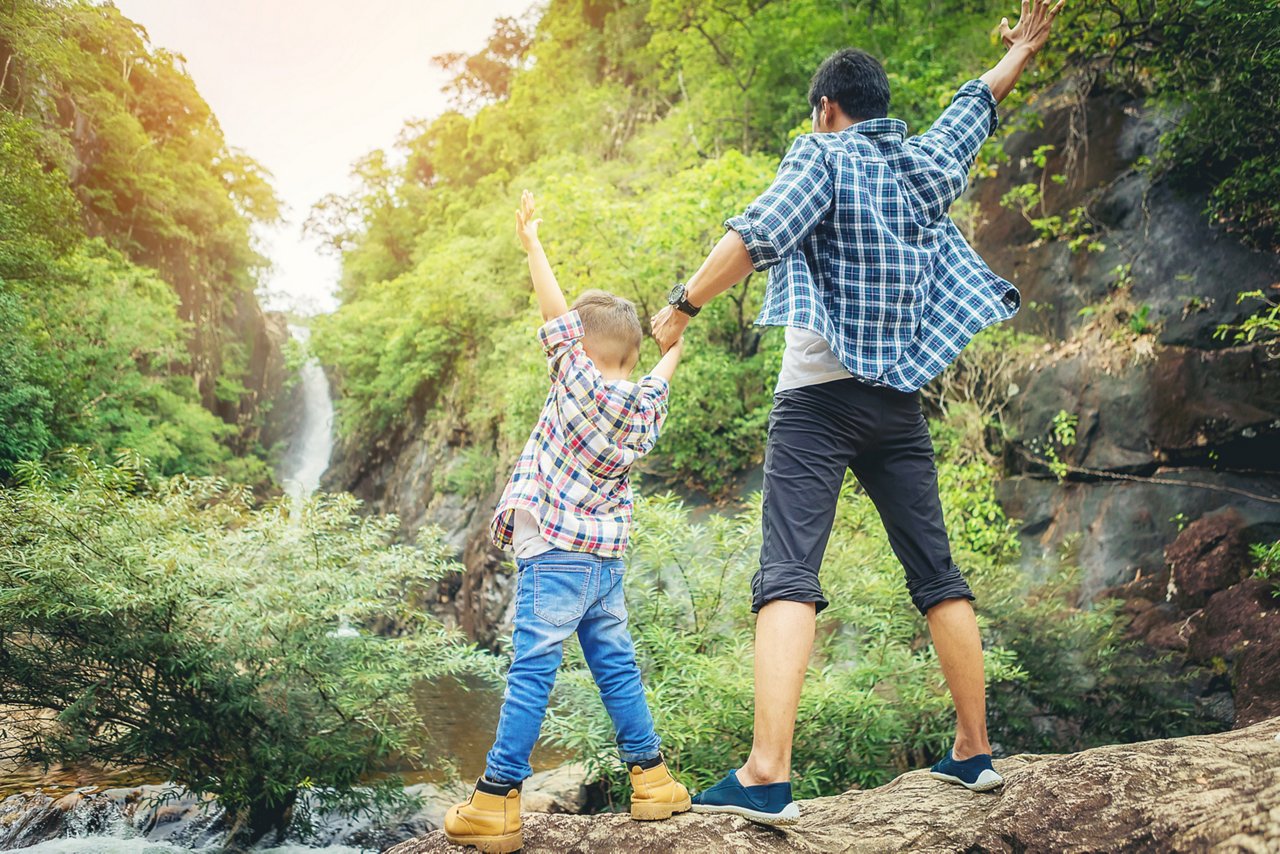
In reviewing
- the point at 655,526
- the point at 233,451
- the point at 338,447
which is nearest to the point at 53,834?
the point at 655,526

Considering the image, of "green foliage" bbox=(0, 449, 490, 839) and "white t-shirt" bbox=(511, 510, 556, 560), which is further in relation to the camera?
"green foliage" bbox=(0, 449, 490, 839)

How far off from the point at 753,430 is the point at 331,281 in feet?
57.4

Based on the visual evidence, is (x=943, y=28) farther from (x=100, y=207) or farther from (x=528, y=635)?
(x=528, y=635)

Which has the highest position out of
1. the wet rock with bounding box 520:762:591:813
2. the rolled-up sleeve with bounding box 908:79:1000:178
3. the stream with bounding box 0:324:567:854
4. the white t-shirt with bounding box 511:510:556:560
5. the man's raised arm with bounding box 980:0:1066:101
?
the man's raised arm with bounding box 980:0:1066:101

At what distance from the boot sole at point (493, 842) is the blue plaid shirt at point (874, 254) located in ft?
5.02

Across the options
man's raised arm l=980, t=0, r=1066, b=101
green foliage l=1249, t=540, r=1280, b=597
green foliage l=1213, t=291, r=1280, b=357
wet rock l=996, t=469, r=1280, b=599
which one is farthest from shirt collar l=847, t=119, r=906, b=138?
wet rock l=996, t=469, r=1280, b=599

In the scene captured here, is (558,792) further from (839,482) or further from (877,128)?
(877,128)

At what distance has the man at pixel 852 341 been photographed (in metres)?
2.06

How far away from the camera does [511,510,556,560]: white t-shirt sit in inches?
86.0

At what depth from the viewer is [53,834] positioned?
15.4ft

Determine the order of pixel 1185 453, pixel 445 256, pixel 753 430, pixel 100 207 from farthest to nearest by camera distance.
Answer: pixel 445 256 < pixel 753 430 < pixel 100 207 < pixel 1185 453

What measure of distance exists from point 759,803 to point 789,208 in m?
1.58

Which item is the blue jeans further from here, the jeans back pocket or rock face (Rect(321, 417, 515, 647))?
rock face (Rect(321, 417, 515, 647))

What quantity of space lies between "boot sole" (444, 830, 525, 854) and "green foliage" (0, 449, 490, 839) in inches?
112
